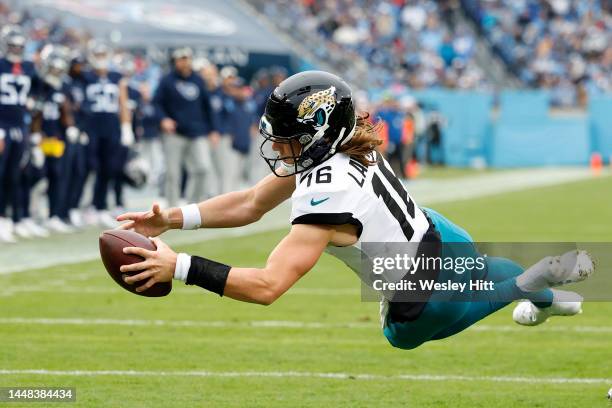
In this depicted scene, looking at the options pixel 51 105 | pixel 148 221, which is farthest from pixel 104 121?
pixel 148 221

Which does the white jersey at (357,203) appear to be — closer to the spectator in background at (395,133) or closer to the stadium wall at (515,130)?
the spectator in background at (395,133)

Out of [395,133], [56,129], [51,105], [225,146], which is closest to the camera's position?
[51,105]

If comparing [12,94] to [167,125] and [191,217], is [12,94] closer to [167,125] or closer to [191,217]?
[167,125]

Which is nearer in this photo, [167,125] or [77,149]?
[77,149]

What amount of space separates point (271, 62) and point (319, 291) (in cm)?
1671

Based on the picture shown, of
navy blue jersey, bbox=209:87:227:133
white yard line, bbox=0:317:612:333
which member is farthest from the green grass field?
navy blue jersey, bbox=209:87:227:133

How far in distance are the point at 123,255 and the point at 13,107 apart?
8081 millimetres

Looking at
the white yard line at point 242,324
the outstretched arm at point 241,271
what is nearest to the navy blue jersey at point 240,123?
the white yard line at point 242,324

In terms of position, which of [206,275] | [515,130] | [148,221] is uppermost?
[515,130]

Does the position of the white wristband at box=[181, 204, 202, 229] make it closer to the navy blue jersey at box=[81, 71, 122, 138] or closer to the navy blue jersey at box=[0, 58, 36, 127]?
the navy blue jersey at box=[0, 58, 36, 127]

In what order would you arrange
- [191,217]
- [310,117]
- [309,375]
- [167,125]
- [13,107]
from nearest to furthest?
[310,117]
[191,217]
[309,375]
[13,107]
[167,125]

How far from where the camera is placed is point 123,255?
448 cm

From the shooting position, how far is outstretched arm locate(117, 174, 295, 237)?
5252mm

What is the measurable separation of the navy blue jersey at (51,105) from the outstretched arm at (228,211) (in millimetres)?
7990
